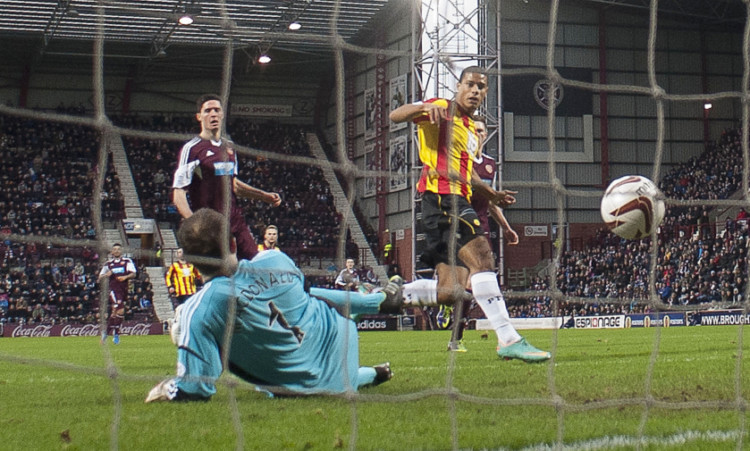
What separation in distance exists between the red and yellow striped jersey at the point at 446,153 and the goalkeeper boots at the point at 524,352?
3.55 feet

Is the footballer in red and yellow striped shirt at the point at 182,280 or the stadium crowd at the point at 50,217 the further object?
the stadium crowd at the point at 50,217

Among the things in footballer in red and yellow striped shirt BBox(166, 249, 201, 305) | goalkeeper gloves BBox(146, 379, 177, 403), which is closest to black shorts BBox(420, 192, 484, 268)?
goalkeeper gloves BBox(146, 379, 177, 403)

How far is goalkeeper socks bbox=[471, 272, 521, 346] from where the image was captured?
21.9 feet

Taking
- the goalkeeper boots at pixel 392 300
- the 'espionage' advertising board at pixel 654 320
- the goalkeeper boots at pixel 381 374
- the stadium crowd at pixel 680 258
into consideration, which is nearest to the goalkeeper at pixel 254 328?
the goalkeeper boots at pixel 392 300

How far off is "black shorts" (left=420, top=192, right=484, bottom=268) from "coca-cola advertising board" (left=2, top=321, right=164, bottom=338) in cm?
1676

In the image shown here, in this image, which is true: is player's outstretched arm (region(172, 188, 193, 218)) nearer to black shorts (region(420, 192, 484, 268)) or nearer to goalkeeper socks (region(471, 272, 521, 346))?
black shorts (region(420, 192, 484, 268))

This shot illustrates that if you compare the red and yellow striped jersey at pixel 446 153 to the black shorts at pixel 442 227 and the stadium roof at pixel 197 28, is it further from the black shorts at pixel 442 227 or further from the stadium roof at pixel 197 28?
the stadium roof at pixel 197 28

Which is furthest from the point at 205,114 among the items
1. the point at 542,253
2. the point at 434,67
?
the point at 542,253

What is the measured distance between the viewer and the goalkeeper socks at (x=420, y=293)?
5.77m

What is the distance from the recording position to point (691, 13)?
29328 mm

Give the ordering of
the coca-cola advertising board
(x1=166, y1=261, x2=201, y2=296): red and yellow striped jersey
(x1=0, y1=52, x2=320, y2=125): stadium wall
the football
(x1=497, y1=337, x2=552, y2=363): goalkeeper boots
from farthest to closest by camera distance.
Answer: (x1=0, y1=52, x2=320, y2=125): stadium wall < the coca-cola advertising board < (x1=166, y1=261, x2=201, y2=296): red and yellow striped jersey < (x1=497, y1=337, x2=552, y2=363): goalkeeper boots < the football

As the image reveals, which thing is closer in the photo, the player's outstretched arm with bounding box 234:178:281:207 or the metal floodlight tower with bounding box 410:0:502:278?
the player's outstretched arm with bounding box 234:178:281:207

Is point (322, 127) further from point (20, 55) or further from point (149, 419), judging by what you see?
point (149, 419)

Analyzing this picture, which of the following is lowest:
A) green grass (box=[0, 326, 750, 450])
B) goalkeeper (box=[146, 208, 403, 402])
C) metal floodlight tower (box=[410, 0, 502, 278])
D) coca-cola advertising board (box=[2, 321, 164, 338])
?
coca-cola advertising board (box=[2, 321, 164, 338])
